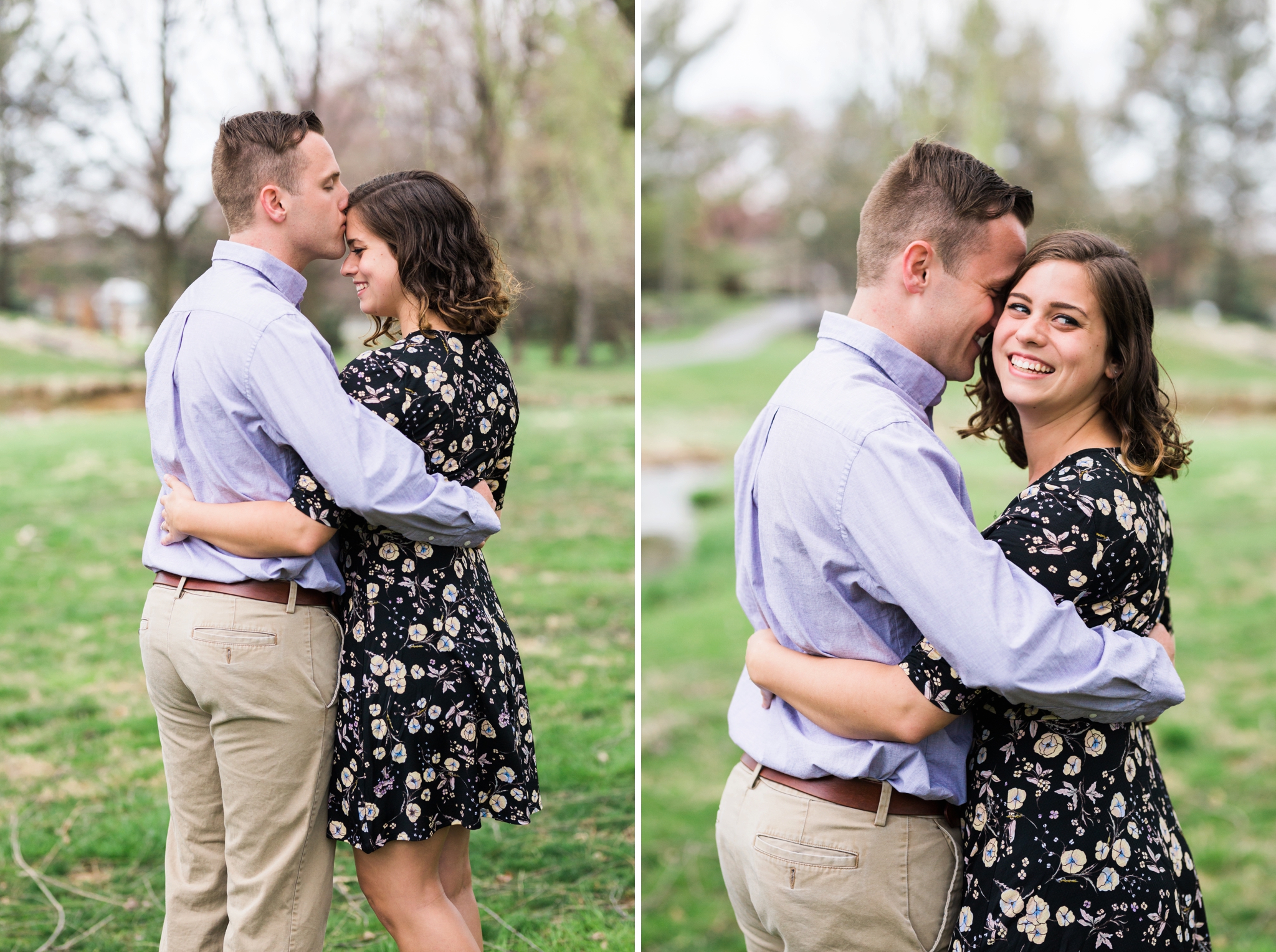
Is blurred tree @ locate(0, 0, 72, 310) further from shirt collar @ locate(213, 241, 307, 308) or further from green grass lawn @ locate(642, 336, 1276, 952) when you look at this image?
shirt collar @ locate(213, 241, 307, 308)

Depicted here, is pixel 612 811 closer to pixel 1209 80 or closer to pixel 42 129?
pixel 42 129

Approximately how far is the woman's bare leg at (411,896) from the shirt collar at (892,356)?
1.17 meters

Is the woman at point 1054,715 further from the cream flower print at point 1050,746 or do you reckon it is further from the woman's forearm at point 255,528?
the woman's forearm at point 255,528

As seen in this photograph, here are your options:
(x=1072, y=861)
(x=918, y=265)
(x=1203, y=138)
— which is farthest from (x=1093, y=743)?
(x=1203, y=138)

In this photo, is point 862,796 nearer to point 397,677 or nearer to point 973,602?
point 973,602

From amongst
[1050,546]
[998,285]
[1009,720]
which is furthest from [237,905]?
[998,285]

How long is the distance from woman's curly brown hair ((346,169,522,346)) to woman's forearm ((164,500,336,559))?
0.45 m

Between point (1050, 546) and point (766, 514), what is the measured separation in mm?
410

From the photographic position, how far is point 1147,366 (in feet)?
5.62

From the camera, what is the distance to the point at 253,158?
213 cm

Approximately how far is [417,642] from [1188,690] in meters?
5.14

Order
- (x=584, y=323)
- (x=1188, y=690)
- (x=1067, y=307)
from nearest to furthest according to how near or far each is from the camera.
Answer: (x=1067, y=307) → (x=1188, y=690) → (x=584, y=323)

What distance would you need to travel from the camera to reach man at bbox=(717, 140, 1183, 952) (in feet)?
4.93

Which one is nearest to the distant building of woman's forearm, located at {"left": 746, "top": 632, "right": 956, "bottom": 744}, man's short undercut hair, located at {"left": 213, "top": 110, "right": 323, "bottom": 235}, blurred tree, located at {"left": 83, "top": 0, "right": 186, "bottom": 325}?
blurred tree, located at {"left": 83, "top": 0, "right": 186, "bottom": 325}
